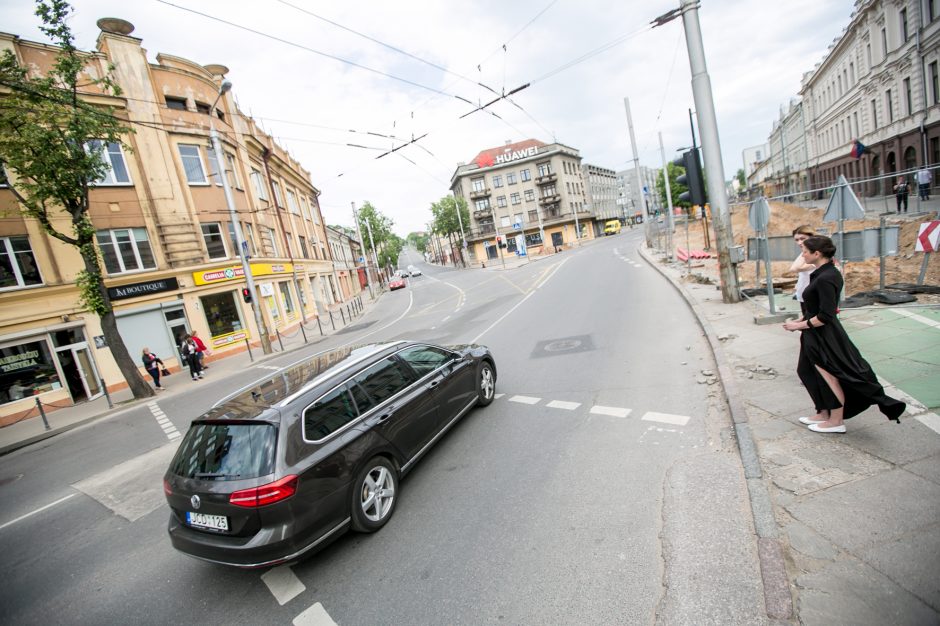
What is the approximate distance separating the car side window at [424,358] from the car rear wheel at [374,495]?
1318 mm

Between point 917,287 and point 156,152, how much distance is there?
2556cm

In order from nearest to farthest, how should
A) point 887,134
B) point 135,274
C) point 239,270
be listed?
1. point 135,274
2. point 239,270
3. point 887,134

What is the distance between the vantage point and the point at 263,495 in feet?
10.6

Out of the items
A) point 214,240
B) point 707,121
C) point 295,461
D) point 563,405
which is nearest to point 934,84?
point 707,121

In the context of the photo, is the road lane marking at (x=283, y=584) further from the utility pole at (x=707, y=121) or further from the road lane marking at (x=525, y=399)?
the utility pole at (x=707, y=121)

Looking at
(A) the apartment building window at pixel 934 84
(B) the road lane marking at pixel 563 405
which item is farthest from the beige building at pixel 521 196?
(B) the road lane marking at pixel 563 405

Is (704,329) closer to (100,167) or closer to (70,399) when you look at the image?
(100,167)

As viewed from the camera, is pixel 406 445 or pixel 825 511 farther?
pixel 406 445

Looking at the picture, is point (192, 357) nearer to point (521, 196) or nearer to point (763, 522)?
point (763, 522)

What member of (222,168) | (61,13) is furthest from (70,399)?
(61,13)

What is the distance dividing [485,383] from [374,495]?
283 centimetres

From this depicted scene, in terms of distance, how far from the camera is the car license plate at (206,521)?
334 cm

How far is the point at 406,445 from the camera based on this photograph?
14.7ft

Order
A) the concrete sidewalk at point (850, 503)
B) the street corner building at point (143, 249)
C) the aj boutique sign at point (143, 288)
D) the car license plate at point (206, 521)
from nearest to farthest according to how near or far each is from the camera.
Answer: the concrete sidewalk at point (850, 503) → the car license plate at point (206, 521) → the street corner building at point (143, 249) → the aj boutique sign at point (143, 288)
